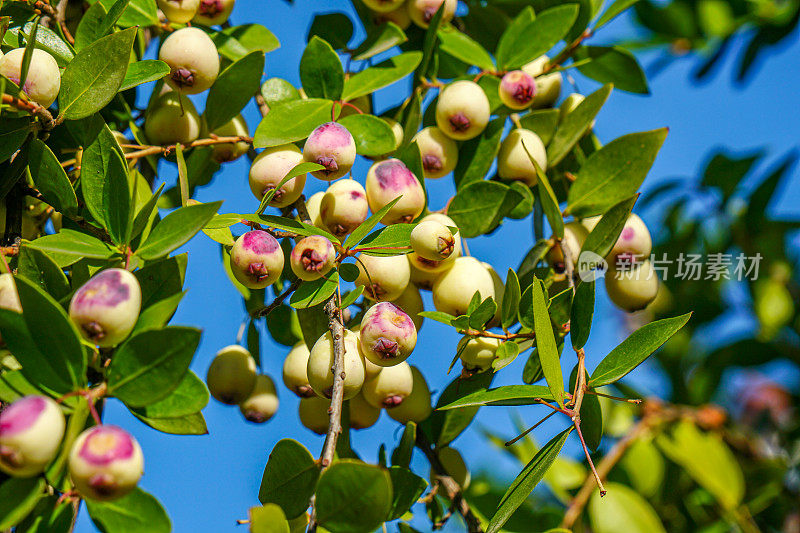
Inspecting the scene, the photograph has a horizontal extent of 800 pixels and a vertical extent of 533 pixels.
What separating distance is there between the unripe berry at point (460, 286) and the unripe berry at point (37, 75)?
0.49 m

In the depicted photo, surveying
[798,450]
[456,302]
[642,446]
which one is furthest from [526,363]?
[798,450]

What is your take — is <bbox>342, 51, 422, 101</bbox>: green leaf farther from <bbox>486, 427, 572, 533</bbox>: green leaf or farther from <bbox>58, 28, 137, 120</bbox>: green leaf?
<bbox>486, 427, 572, 533</bbox>: green leaf

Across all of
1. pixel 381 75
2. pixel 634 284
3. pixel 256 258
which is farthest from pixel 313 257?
pixel 634 284

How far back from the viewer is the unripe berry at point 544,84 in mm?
1207

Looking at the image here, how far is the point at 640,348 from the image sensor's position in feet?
2.53

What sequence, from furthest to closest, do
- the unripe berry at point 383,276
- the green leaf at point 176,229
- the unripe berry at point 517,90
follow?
the unripe berry at point 517,90, the unripe berry at point 383,276, the green leaf at point 176,229

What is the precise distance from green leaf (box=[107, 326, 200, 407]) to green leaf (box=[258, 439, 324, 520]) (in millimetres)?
161

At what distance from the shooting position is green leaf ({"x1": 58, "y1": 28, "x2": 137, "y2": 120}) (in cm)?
71

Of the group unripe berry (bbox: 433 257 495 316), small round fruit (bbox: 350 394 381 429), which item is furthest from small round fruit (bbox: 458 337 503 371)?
small round fruit (bbox: 350 394 381 429)

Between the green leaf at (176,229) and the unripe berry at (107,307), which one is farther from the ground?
the green leaf at (176,229)

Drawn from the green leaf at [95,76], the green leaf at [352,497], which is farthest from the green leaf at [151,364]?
the green leaf at [95,76]

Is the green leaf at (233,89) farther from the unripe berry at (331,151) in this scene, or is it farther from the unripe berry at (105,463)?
the unripe berry at (105,463)

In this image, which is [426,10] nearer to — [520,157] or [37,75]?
[520,157]

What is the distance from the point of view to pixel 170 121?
3.11 feet
